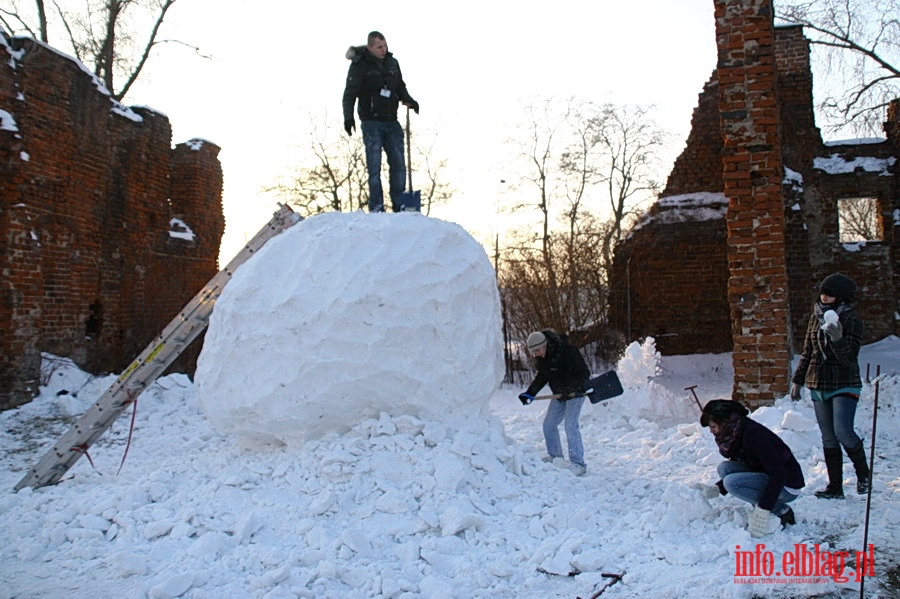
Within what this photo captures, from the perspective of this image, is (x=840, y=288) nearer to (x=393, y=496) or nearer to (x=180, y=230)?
(x=393, y=496)

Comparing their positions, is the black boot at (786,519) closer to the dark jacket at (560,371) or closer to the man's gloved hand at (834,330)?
the man's gloved hand at (834,330)

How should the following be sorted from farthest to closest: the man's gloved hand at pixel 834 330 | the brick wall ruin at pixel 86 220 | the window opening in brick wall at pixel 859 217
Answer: the window opening in brick wall at pixel 859 217
the brick wall ruin at pixel 86 220
the man's gloved hand at pixel 834 330

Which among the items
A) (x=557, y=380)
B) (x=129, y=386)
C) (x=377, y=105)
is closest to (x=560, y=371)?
(x=557, y=380)

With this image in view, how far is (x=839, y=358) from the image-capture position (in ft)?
14.6

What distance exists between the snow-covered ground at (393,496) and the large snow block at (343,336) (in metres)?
0.02

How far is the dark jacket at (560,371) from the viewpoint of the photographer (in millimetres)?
5883

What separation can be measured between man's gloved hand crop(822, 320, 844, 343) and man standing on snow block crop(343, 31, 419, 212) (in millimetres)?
3668

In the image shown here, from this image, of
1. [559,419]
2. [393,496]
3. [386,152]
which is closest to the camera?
[393,496]

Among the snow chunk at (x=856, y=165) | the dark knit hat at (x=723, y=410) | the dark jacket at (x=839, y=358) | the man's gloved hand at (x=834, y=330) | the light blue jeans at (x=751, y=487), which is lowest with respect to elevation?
Answer: the light blue jeans at (x=751, y=487)

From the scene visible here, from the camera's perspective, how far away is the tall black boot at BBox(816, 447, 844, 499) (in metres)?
4.46

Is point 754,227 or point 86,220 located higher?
point 86,220

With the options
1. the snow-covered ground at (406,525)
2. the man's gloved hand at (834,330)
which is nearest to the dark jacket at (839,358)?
the man's gloved hand at (834,330)

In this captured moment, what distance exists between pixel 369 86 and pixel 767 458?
14.9 ft

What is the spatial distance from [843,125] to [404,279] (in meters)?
14.2
